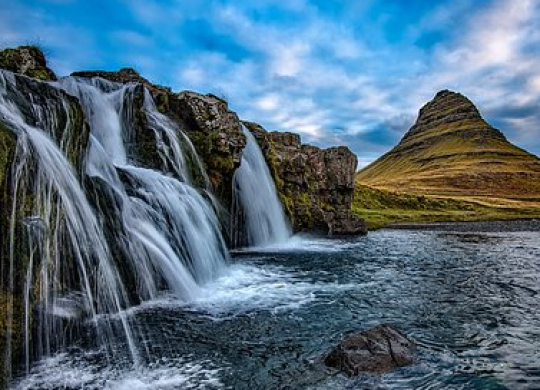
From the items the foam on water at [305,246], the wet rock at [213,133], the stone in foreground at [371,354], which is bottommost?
the stone in foreground at [371,354]

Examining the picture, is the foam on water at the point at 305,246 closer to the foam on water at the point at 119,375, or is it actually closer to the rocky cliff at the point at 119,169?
the rocky cliff at the point at 119,169

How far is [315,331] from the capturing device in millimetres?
12164

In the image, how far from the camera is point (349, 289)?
58.1ft

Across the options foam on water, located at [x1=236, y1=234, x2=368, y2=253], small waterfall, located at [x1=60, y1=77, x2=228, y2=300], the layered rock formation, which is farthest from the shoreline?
small waterfall, located at [x1=60, y1=77, x2=228, y2=300]

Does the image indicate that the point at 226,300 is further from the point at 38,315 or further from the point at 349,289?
the point at 38,315

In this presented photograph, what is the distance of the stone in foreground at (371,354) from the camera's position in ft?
30.5

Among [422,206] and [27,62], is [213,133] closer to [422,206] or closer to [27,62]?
[27,62]

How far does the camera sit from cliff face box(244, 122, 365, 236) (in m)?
41.8

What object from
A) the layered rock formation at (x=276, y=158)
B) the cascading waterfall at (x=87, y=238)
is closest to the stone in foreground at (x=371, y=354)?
the cascading waterfall at (x=87, y=238)

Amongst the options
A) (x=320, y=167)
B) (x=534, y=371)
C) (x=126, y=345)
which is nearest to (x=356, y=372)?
(x=534, y=371)

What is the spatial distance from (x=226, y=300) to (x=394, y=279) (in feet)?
30.6

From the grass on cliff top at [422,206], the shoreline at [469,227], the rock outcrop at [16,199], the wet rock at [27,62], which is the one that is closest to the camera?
the rock outcrop at [16,199]

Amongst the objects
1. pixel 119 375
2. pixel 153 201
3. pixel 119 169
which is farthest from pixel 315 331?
pixel 119 169

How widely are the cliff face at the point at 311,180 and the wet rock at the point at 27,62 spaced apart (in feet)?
65.7
